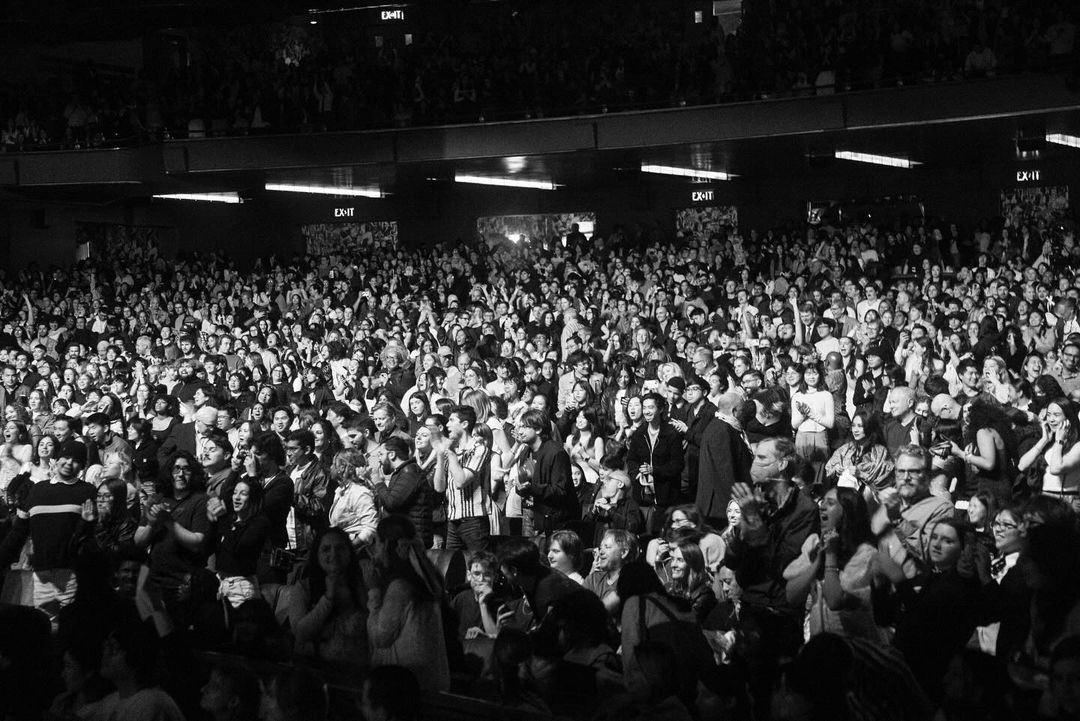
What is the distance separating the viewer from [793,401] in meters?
9.44

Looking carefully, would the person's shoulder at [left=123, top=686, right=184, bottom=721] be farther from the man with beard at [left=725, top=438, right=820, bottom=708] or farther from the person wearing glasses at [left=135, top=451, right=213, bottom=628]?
the man with beard at [left=725, top=438, right=820, bottom=708]

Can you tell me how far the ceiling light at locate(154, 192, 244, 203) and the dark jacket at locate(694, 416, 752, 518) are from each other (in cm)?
1962

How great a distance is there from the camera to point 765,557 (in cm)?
558

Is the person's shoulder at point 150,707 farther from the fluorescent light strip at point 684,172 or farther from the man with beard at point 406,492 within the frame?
the fluorescent light strip at point 684,172

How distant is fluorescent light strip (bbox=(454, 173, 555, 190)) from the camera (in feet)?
82.1

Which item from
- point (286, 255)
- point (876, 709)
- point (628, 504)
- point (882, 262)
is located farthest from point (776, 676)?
point (286, 255)

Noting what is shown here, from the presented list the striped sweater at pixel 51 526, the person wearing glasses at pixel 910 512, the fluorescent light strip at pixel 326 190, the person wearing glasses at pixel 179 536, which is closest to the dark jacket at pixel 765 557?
the person wearing glasses at pixel 910 512

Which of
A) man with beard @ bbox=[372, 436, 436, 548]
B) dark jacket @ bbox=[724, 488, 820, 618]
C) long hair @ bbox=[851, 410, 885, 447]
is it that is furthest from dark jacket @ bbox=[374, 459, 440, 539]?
long hair @ bbox=[851, 410, 885, 447]

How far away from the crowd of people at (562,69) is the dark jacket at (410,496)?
43.1ft

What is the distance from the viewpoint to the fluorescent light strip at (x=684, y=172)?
23344 mm

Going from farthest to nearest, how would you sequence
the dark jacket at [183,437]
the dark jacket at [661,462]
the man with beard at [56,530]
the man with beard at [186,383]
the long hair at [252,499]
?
the man with beard at [186,383] < the dark jacket at [183,437] < the dark jacket at [661,462] < the man with beard at [56,530] < the long hair at [252,499]

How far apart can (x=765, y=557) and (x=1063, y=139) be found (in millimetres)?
17650

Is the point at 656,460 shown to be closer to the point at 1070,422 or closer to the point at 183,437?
the point at 1070,422

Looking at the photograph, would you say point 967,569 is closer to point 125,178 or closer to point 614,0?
point 125,178
